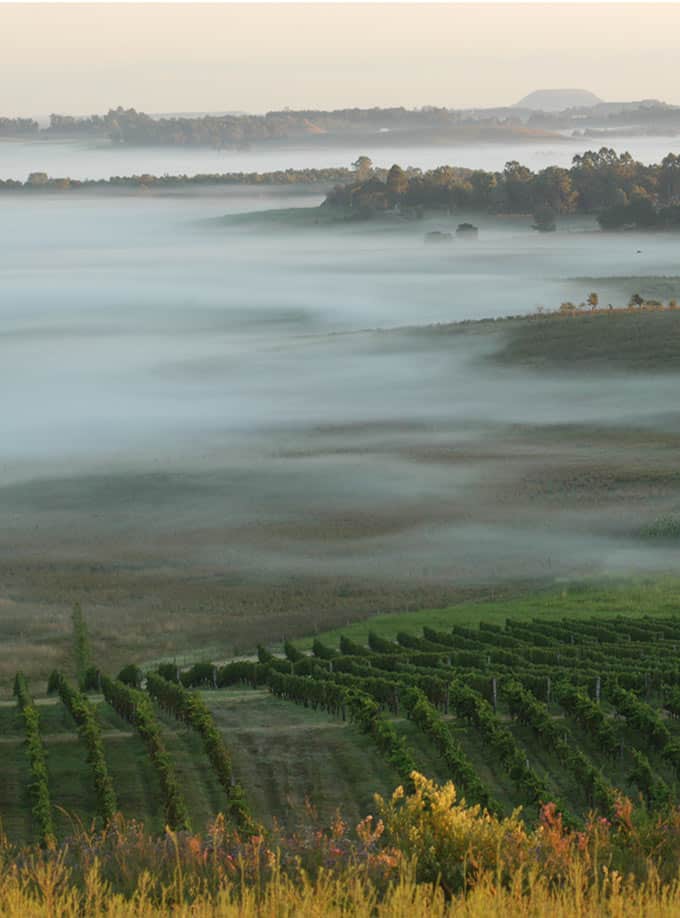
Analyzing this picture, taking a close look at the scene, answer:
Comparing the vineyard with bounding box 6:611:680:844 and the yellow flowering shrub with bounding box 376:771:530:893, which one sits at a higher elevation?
the yellow flowering shrub with bounding box 376:771:530:893

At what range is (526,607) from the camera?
66.0 meters

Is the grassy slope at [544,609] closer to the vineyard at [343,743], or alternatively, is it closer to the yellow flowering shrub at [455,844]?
the vineyard at [343,743]

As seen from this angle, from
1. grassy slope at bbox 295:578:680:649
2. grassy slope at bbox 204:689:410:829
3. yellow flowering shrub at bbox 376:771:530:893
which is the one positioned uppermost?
yellow flowering shrub at bbox 376:771:530:893

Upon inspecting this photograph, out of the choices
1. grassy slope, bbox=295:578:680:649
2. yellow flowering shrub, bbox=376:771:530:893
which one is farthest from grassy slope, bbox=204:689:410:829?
grassy slope, bbox=295:578:680:649

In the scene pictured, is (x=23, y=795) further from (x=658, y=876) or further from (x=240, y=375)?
(x=240, y=375)

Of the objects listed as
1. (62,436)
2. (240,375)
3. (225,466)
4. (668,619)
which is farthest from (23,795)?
(240,375)

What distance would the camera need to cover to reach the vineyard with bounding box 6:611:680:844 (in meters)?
31.3

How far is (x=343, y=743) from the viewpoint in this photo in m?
36.2

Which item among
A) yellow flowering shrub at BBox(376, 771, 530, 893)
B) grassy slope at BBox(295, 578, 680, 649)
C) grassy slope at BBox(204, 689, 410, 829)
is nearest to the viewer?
yellow flowering shrub at BBox(376, 771, 530, 893)

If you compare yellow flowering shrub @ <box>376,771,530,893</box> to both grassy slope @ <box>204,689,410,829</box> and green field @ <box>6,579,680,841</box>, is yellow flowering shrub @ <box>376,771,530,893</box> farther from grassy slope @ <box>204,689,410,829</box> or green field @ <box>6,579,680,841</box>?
grassy slope @ <box>204,689,410,829</box>

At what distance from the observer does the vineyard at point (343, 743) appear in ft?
103

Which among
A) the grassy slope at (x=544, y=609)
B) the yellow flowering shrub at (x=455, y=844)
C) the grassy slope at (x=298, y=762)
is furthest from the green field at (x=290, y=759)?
the grassy slope at (x=544, y=609)

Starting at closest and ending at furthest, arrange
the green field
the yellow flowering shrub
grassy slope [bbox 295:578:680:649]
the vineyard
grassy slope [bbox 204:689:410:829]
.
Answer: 1. the yellow flowering shrub
2. the vineyard
3. the green field
4. grassy slope [bbox 204:689:410:829]
5. grassy slope [bbox 295:578:680:649]

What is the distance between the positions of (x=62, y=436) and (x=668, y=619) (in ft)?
321
